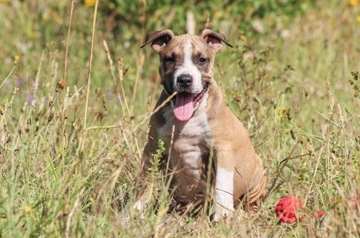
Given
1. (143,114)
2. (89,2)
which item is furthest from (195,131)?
(89,2)

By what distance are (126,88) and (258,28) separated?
4.95 ft

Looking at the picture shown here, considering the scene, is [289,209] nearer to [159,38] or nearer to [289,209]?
[289,209]

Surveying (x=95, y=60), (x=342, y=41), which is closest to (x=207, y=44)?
(x=95, y=60)

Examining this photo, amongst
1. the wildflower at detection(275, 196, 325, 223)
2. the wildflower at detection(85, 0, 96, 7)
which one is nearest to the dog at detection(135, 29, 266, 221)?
the wildflower at detection(275, 196, 325, 223)

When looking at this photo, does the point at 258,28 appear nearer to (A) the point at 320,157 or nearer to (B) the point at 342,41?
(B) the point at 342,41

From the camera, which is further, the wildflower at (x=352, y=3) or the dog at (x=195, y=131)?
the wildflower at (x=352, y=3)

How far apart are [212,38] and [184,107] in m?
0.64

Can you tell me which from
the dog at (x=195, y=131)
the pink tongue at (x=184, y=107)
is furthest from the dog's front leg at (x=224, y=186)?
the pink tongue at (x=184, y=107)

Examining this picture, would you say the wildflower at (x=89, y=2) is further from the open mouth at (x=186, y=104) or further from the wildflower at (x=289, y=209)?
the wildflower at (x=289, y=209)

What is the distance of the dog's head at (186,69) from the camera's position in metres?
5.42

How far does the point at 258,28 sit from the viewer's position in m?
8.80

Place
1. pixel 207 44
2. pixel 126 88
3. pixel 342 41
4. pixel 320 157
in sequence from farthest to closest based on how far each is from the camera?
pixel 342 41 < pixel 126 88 < pixel 207 44 < pixel 320 157

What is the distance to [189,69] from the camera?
5.48m

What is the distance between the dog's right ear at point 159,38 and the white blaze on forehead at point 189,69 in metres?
0.20
